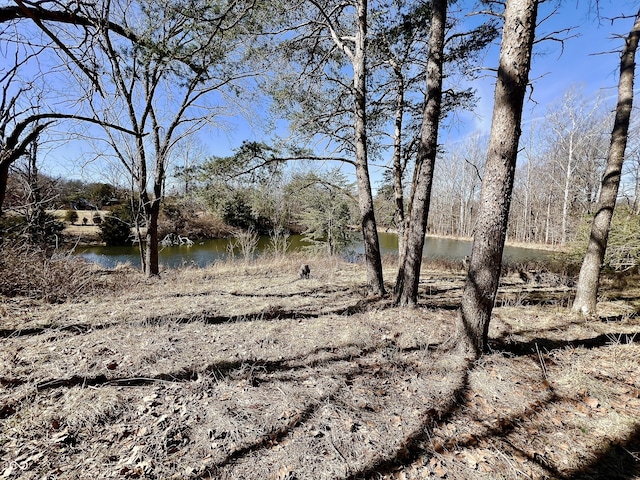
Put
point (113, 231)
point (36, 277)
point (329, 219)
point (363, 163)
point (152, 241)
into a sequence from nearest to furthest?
point (363, 163) < point (36, 277) < point (152, 241) < point (329, 219) < point (113, 231)

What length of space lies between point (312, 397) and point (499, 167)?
2691 millimetres

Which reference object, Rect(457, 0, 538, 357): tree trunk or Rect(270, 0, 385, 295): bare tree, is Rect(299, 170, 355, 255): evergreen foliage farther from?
Rect(457, 0, 538, 357): tree trunk

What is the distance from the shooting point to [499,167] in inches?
96.5

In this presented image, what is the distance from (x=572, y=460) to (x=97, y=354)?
13.5ft

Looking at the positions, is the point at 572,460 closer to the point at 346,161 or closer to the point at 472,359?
the point at 472,359

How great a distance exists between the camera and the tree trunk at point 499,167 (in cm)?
236

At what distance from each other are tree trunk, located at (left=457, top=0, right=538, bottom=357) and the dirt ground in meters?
0.59

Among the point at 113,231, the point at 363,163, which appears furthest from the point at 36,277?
the point at 113,231

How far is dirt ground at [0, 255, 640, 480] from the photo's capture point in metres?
1.61

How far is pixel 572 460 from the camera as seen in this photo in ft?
5.29

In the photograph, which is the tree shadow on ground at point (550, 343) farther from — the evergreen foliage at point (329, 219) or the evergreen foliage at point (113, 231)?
the evergreen foliage at point (113, 231)

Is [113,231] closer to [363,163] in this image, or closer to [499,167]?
[363,163]

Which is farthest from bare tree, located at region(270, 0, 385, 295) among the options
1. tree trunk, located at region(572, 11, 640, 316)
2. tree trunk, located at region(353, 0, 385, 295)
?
tree trunk, located at region(572, 11, 640, 316)

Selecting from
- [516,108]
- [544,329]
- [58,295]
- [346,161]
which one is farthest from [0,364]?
[544,329]
